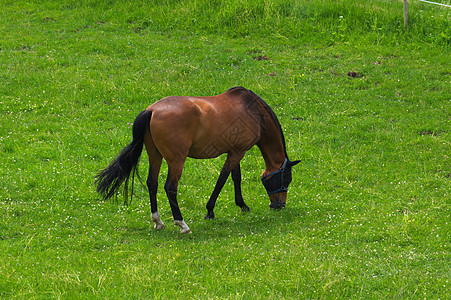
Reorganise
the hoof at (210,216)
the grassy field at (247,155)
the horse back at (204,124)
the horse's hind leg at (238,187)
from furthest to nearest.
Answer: the horse's hind leg at (238,187) < the hoof at (210,216) < the horse back at (204,124) < the grassy field at (247,155)

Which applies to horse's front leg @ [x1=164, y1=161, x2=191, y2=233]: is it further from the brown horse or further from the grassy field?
→ the grassy field

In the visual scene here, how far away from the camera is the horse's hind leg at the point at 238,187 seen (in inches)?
393

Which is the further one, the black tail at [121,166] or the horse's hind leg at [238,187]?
the horse's hind leg at [238,187]

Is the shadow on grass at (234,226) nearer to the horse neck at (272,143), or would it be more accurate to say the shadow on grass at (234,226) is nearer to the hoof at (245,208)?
the hoof at (245,208)

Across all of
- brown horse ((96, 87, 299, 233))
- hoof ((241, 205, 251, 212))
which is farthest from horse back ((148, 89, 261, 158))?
hoof ((241, 205, 251, 212))

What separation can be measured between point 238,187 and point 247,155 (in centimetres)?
281

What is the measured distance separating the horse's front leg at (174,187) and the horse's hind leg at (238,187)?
54.7 inches

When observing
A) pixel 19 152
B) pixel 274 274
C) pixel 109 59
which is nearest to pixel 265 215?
pixel 274 274

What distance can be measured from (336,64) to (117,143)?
7696mm

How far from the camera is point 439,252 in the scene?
7891 mm

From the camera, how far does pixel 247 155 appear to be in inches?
502

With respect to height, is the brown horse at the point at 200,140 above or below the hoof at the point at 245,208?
above

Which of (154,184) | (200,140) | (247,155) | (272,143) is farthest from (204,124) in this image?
(247,155)

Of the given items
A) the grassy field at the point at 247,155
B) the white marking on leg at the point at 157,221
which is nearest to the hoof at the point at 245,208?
the grassy field at the point at 247,155
